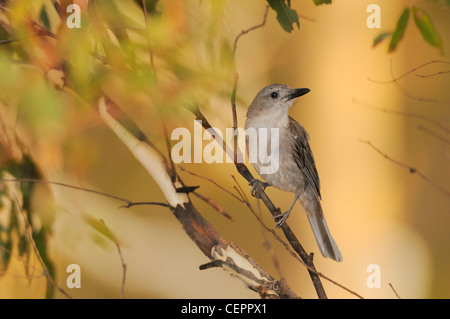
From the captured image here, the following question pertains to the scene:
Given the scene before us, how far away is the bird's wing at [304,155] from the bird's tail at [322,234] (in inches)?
2.5

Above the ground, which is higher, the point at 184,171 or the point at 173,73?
the point at 173,73

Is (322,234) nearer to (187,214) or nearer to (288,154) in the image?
(288,154)

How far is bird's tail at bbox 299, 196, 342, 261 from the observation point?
1625 millimetres

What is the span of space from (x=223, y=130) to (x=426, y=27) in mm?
685

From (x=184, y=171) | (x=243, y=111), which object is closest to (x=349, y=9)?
(x=243, y=111)

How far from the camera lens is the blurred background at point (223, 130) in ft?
5.33

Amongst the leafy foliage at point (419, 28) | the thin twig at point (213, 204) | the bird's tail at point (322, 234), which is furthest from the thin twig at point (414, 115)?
the thin twig at point (213, 204)

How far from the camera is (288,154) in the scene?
167cm

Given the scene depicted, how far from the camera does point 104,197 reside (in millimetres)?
1653

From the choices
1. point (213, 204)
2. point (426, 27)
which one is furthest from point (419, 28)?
point (213, 204)

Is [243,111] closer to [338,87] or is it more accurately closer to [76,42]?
[338,87]

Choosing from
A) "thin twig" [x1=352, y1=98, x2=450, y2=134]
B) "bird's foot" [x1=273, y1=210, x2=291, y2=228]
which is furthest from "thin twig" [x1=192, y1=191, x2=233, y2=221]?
"thin twig" [x1=352, y1=98, x2=450, y2=134]
